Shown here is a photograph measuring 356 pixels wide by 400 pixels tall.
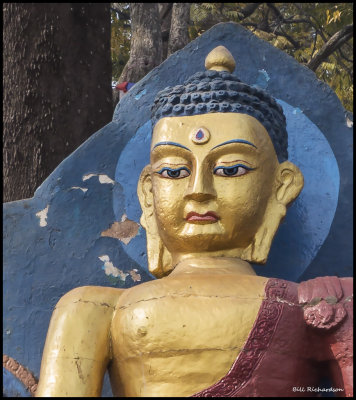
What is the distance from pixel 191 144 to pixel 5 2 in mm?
1847

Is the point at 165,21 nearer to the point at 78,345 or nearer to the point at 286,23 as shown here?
the point at 286,23

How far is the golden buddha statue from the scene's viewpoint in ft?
8.73

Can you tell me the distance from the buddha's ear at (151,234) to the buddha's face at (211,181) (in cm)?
11

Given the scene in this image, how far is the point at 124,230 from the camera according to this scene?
3561mm

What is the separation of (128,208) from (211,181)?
0.72 m

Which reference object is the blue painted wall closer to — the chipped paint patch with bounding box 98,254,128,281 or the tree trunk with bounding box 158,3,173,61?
the chipped paint patch with bounding box 98,254,128,281

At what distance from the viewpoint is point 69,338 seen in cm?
272

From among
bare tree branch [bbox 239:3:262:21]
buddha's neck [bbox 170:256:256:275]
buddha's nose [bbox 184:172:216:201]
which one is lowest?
buddha's neck [bbox 170:256:256:275]

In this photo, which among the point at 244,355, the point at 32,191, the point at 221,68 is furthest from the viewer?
the point at 32,191

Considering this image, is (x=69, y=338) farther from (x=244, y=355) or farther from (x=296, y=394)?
(x=296, y=394)

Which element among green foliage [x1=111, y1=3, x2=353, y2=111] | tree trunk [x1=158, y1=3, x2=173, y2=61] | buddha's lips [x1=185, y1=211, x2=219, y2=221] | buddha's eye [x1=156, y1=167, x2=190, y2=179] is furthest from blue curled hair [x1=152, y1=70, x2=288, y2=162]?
green foliage [x1=111, y1=3, x2=353, y2=111]

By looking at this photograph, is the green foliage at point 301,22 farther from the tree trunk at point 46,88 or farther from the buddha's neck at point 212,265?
the buddha's neck at point 212,265

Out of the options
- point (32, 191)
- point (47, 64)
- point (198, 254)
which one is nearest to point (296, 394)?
point (198, 254)

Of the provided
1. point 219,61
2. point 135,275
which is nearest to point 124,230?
point 135,275
